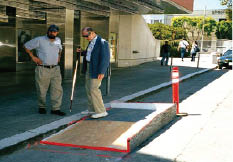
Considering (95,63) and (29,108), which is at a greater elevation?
(95,63)

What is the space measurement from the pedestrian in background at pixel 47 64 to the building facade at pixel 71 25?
212 inches

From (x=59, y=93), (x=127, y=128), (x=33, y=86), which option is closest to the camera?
(x=127, y=128)

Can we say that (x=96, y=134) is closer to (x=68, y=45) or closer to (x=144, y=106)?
(x=144, y=106)

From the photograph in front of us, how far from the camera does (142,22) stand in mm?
22984

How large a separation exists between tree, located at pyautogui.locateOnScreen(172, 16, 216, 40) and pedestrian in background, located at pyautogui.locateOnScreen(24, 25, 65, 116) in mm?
79165

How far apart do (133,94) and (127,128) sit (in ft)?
13.2

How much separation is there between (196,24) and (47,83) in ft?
273

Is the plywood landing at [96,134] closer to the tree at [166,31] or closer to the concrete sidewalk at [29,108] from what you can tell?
the concrete sidewalk at [29,108]

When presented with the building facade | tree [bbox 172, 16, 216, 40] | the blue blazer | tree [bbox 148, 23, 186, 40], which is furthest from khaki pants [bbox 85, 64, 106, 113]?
tree [bbox 172, 16, 216, 40]

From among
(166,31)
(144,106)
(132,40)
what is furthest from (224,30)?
(144,106)

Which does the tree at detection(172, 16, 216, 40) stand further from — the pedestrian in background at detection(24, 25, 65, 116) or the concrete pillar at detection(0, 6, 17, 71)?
the pedestrian in background at detection(24, 25, 65, 116)

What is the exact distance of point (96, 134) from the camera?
5.55m

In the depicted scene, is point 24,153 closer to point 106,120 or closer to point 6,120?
point 6,120

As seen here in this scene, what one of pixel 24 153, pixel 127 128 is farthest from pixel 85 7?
pixel 24 153
